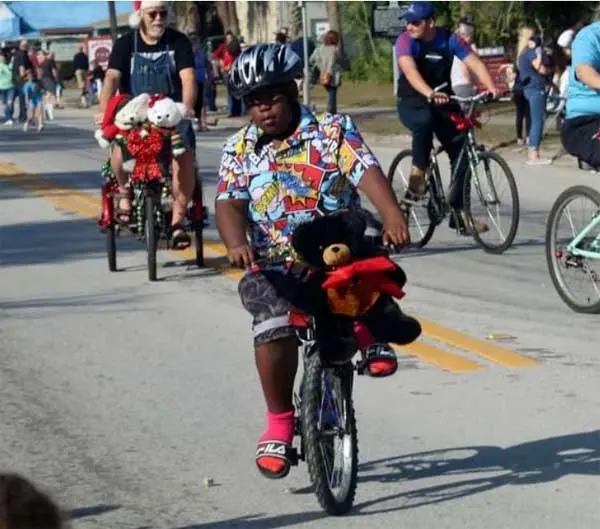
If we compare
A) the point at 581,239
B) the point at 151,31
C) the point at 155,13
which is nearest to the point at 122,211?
the point at 151,31

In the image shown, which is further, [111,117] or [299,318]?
[111,117]

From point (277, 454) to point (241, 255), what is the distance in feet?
2.46

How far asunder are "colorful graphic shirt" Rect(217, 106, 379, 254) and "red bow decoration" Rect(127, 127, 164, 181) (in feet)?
19.7

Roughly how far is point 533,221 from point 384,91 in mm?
31444

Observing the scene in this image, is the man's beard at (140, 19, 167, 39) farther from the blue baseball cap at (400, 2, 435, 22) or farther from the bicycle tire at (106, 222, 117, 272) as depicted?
the blue baseball cap at (400, 2, 435, 22)

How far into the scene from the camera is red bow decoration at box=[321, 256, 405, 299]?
5688mm

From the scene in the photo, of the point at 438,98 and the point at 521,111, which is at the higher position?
the point at 438,98

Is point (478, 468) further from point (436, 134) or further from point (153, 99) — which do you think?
point (436, 134)

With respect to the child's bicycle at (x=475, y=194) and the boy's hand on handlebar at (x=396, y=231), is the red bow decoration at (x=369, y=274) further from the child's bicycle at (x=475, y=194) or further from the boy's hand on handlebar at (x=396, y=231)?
the child's bicycle at (x=475, y=194)

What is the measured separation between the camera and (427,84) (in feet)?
41.8

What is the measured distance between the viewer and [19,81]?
39.8 metres

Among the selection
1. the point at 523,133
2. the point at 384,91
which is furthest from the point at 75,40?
the point at 523,133

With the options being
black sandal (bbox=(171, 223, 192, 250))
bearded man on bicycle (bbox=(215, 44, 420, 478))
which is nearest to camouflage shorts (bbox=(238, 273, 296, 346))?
bearded man on bicycle (bbox=(215, 44, 420, 478))

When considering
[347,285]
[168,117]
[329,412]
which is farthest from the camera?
[168,117]
